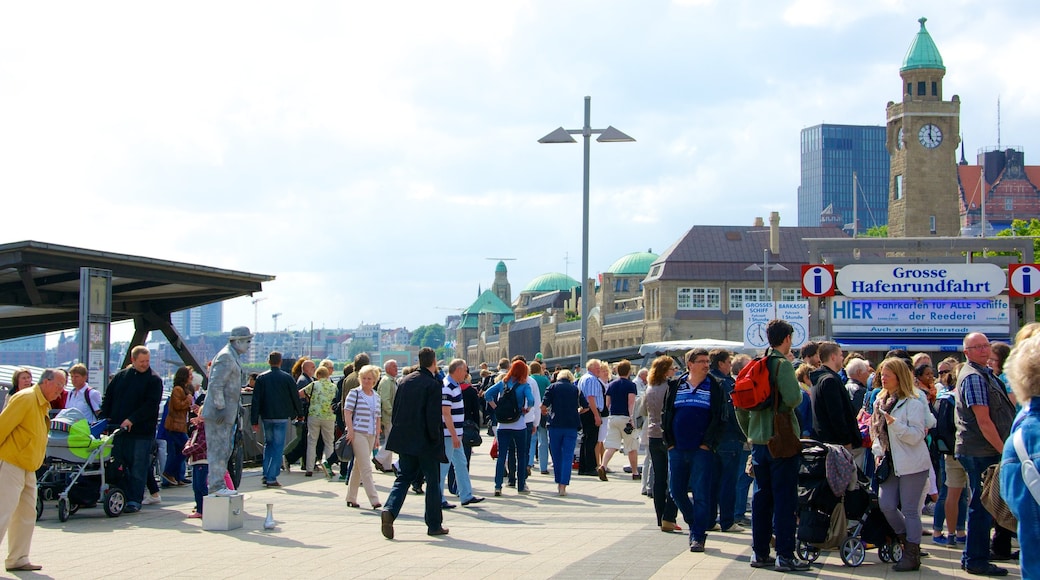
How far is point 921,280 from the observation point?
2288 centimetres

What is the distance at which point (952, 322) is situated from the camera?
22.7 meters

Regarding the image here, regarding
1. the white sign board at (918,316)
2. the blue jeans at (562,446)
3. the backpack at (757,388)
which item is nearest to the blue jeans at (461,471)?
the blue jeans at (562,446)

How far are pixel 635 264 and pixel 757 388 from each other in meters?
141

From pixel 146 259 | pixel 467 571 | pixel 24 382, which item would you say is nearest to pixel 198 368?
pixel 146 259

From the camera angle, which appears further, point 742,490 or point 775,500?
point 742,490

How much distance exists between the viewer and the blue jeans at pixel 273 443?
17.0m

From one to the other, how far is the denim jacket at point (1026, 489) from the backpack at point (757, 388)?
406 cm

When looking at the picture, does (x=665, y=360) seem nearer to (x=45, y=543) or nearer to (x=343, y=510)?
(x=343, y=510)

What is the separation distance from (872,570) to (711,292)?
93930mm

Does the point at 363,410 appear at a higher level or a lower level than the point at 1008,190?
lower

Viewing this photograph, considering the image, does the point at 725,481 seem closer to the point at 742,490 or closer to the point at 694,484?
the point at 742,490

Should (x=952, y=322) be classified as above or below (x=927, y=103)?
below

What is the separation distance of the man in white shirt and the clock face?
88.7 meters

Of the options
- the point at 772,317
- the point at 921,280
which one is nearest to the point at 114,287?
the point at 772,317
